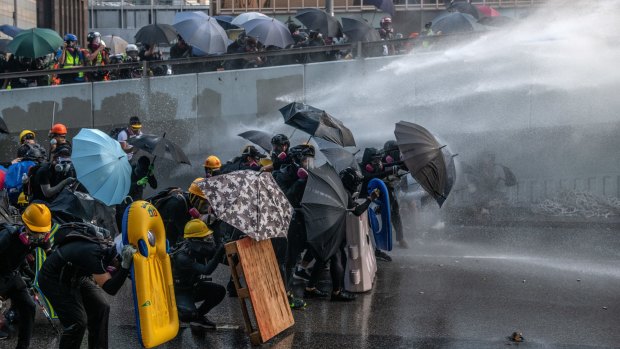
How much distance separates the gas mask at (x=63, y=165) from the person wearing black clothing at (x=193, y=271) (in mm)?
3117

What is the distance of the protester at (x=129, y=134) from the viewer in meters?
13.1

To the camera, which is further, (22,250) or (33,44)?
(33,44)

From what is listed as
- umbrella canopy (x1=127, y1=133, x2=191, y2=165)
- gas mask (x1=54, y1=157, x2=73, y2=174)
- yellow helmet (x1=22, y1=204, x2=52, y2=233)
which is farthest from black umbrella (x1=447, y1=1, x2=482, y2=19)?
yellow helmet (x1=22, y1=204, x2=52, y2=233)

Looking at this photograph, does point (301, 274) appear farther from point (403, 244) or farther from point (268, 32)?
point (268, 32)

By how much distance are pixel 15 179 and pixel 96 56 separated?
643 cm

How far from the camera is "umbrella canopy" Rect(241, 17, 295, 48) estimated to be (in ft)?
56.0

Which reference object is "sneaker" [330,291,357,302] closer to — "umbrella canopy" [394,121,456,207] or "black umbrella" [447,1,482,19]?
"umbrella canopy" [394,121,456,207]

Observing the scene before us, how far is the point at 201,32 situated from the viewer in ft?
55.3

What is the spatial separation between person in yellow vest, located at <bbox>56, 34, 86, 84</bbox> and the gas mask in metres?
6.20

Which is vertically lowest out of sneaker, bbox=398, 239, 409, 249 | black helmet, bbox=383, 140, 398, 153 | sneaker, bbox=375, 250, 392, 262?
sneaker, bbox=398, 239, 409, 249

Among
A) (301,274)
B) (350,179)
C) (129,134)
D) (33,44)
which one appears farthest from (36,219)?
(33,44)

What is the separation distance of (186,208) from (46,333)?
1.81 metres

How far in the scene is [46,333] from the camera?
838 cm

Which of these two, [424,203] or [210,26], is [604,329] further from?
[210,26]
